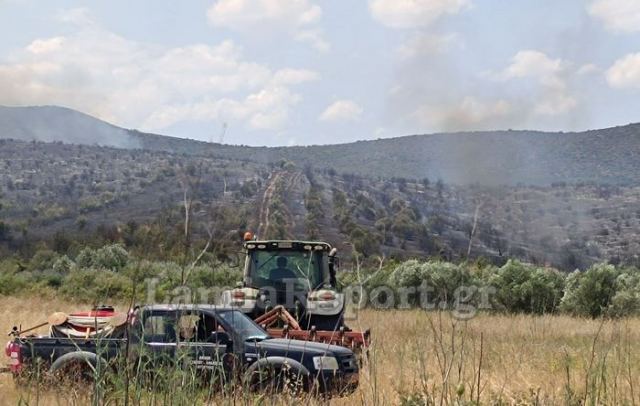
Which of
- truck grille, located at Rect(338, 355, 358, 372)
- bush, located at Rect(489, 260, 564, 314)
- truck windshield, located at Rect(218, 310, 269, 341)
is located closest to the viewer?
truck grille, located at Rect(338, 355, 358, 372)

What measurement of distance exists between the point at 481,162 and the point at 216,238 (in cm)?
6135

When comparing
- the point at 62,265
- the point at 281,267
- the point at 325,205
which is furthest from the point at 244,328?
the point at 325,205

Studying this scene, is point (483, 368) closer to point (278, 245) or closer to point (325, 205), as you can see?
point (278, 245)

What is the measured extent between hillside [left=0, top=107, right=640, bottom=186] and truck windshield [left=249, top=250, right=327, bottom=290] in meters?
39.8

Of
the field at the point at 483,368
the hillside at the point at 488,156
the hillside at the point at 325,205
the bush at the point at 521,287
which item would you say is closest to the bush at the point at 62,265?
the hillside at the point at 325,205

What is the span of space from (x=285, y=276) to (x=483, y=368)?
482 centimetres

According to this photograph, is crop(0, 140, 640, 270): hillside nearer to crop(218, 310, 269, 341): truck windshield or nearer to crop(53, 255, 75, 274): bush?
crop(53, 255, 75, 274): bush

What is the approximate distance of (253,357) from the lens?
8.73 metres

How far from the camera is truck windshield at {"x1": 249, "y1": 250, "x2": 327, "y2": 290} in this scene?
12.8m

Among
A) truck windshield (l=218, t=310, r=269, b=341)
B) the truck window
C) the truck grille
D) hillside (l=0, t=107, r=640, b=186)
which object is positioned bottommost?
the truck grille

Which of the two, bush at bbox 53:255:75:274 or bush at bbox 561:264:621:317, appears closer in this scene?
bush at bbox 561:264:621:317

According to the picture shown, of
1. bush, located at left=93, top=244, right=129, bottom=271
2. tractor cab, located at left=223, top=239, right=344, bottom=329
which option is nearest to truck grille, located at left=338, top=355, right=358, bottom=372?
bush, located at left=93, top=244, right=129, bottom=271

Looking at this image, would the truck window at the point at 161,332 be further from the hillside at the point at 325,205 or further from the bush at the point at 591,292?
the bush at the point at 591,292

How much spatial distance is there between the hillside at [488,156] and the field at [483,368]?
4220cm
